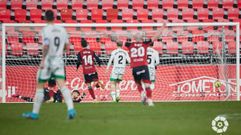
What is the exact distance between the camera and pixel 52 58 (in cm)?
1023

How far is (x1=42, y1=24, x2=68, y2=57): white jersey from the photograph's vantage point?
395 inches

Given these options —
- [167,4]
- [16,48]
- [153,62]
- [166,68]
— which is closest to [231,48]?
[166,68]

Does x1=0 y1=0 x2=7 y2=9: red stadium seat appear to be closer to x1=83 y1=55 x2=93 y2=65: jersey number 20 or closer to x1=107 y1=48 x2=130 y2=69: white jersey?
x1=83 y1=55 x2=93 y2=65: jersey number 20

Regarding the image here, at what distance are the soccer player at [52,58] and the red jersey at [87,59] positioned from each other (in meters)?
8.12

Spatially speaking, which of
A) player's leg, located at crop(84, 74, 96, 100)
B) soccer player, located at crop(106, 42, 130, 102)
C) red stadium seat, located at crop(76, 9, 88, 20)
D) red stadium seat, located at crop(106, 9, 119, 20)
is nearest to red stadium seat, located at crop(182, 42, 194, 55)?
soccer player, located at crop(106, 42, 130, 102)

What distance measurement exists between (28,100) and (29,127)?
1008cm

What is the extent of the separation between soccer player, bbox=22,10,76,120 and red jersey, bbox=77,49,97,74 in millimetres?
8122

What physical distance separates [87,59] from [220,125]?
31.1 ft

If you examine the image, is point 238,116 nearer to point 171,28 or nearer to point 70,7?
point 171,28

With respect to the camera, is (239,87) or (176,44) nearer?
(239,87)

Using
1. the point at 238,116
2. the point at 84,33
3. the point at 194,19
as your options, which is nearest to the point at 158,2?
the point at 194,19

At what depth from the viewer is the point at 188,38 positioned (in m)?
21.1

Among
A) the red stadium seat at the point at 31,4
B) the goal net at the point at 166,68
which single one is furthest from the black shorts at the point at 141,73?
the red stadium seat at the point at 31,4

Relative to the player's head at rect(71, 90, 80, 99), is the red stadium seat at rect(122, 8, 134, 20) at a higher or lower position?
higher
